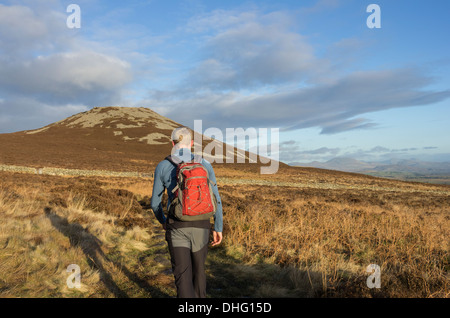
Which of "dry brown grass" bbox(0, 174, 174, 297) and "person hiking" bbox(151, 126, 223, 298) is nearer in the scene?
"person hiking" bbox(151, 126, 223, 298)

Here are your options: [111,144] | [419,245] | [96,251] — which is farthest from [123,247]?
[111,144]

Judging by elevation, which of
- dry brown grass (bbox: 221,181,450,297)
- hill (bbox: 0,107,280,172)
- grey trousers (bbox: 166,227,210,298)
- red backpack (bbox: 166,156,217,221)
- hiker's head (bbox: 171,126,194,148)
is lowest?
dry brown grass (bbox: 221,181,450,297)

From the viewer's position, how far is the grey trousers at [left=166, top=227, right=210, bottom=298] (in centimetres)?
294

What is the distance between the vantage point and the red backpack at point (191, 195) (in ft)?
9.61

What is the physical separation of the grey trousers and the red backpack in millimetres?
186

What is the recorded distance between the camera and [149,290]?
4250 mm

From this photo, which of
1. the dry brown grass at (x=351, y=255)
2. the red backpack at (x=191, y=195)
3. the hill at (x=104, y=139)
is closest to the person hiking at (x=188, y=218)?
the red backpack at (x=191, y=195)

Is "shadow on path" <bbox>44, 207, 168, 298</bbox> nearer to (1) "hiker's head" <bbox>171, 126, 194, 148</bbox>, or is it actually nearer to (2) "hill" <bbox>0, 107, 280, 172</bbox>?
(1) "hiker's head" <bbox>171, 126, 194, 148</bbox>

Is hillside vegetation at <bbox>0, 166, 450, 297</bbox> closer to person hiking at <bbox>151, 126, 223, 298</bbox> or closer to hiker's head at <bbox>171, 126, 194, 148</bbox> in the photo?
person hiking at <bbox>151, 126, 223, 298</bbox>

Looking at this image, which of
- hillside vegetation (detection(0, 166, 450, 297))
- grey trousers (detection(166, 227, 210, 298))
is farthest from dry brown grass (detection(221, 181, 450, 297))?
grey trousers (detection(166, 227, 210, 298))

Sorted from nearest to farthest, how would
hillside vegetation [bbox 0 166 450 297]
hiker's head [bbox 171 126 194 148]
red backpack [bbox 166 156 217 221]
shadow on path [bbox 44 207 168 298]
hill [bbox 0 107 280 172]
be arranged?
red backpack [bbox 166 156 217 221]
hiker's head [bbox 171 126 194 148]
hillside vegetation [bbox 0 166 450 297]
shadow on path [bbox 44 207 168 298]
hill [bbox 0 107 280 172]

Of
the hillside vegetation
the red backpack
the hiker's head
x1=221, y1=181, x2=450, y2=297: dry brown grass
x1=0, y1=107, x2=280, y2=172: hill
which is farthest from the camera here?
x1=0, y1=107, x2=280, y2=172: hill

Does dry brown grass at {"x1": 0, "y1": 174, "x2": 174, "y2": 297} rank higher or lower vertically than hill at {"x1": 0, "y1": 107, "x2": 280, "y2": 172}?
lower
